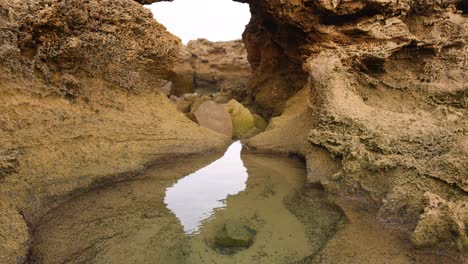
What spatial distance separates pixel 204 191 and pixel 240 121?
2970mm

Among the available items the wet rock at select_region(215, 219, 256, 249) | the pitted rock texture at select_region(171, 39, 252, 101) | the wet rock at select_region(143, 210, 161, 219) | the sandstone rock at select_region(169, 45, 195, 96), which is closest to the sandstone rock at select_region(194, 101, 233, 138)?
the wet rock at select_region(143, 210, 161, 219)

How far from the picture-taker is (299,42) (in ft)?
20.0

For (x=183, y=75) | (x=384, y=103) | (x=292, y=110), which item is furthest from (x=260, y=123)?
(x=183, y=75)

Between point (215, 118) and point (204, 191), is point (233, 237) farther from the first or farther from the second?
point (215, 118)

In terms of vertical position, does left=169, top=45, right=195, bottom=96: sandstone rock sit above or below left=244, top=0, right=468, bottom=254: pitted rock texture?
below

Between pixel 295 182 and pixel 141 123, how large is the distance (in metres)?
1.99

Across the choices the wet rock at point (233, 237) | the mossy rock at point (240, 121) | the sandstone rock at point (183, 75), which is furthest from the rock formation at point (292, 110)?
the sandstone rock at point (183, 75)

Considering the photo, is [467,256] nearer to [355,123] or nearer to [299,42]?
[355,123]

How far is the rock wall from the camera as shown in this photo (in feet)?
9.62

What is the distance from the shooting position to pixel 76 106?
3.83 metres

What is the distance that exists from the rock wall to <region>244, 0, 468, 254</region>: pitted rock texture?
166 centimetres

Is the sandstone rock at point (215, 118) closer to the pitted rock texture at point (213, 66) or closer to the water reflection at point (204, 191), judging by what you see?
the water reflection at point (204, 191)

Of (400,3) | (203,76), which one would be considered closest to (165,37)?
(400,3)

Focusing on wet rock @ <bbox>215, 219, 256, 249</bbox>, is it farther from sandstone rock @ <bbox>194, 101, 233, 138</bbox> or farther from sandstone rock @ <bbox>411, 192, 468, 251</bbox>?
sandstone rock @ <bbox>194, 101, 233, 138</bbox>
